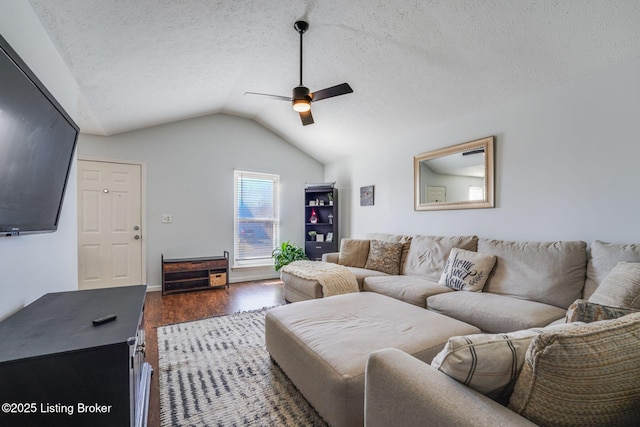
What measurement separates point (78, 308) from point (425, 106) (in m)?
3.60

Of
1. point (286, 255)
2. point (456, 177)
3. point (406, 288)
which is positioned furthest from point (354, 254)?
point (456, 177)

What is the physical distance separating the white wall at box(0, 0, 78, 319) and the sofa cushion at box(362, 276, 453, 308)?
8.85ft

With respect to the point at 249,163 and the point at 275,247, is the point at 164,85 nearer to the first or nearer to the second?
the point at 249,163

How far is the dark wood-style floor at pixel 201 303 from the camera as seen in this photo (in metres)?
3.04

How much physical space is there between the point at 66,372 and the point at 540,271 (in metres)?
3.02

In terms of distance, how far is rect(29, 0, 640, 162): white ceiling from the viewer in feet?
6.50

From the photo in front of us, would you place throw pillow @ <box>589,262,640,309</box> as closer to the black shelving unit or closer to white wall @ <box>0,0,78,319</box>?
white wall @ <box>0,0,78,319</box>

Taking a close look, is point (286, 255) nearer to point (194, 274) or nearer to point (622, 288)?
point (194, 274)

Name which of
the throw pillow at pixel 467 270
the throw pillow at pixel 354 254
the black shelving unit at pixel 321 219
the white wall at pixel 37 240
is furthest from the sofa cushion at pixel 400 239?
the white wall at pixel 37 240

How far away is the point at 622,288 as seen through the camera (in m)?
1.67

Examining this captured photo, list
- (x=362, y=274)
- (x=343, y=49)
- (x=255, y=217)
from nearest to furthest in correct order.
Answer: (x=343, y=49), (x=362, y=274), (x=255, y=217)

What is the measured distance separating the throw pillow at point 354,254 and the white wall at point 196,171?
175cm

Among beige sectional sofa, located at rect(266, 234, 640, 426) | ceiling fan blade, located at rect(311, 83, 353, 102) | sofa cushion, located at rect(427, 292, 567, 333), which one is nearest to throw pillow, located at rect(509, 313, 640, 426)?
beige sectional sofa, located at rect(266, 234, 640, 426)

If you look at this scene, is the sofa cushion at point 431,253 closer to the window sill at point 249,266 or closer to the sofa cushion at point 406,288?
the sofa cushion at point 406,288
